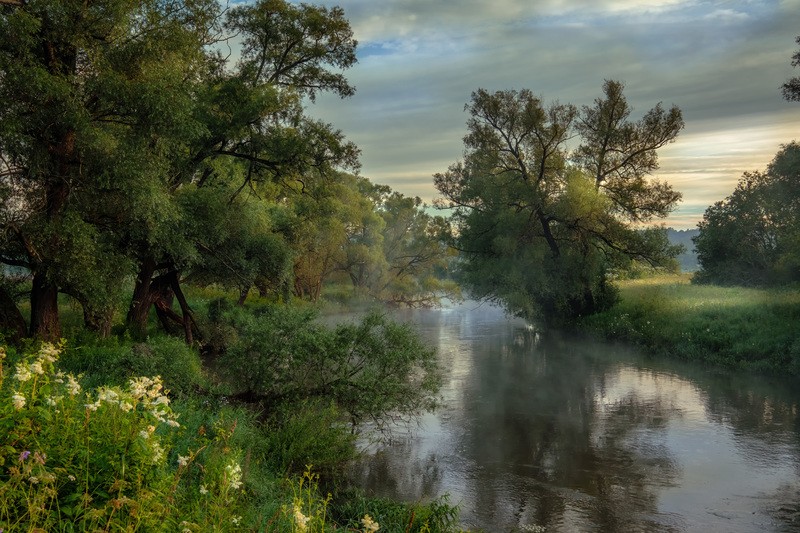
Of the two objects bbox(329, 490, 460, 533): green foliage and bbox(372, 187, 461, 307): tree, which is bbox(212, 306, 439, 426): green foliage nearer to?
bbox(329, 490, 460, 533): green foliage

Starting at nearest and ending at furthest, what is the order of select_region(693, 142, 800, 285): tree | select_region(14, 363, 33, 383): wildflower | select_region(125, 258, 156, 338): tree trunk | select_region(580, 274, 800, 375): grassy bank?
select_region(14, 363, 33, 383): wildflower
select_region(125, 258, 156, 338): tree trunk
select_region(580, 274, 800, 375): grassy bank
select_region(693, 142, 800, 285): tree

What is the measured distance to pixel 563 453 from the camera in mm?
17078

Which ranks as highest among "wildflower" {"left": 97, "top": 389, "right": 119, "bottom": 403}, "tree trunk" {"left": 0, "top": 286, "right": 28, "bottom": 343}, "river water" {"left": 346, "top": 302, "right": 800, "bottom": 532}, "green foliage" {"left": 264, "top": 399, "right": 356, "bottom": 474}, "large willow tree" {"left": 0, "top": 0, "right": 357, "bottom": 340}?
"large willow tree" {"left": 0, "top": 0, "right": 357, "bottom": 340}

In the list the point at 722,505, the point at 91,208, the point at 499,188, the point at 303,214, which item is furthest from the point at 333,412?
the point at 499,188

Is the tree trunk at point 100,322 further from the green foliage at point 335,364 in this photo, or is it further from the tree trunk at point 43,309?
the green foliage at point 335,364

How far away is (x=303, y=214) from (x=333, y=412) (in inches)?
754

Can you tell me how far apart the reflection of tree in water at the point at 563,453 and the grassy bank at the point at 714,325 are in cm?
656

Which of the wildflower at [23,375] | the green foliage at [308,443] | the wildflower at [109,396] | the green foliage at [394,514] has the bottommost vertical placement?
the green foliage at [394,514]

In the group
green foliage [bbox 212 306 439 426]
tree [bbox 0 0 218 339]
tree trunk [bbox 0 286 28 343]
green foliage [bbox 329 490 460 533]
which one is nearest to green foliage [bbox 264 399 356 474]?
green foliage [bbox 212 306 439 426]

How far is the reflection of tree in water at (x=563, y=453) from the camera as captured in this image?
13.1 meters

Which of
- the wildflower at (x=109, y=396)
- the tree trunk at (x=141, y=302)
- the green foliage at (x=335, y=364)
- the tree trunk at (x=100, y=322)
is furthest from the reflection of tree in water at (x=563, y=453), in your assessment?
the tree trunk at (x=141, y=302)

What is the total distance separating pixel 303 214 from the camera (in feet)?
106

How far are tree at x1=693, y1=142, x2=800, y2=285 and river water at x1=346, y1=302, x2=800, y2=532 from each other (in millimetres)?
25023

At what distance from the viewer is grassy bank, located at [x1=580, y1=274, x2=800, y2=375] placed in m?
27.5
